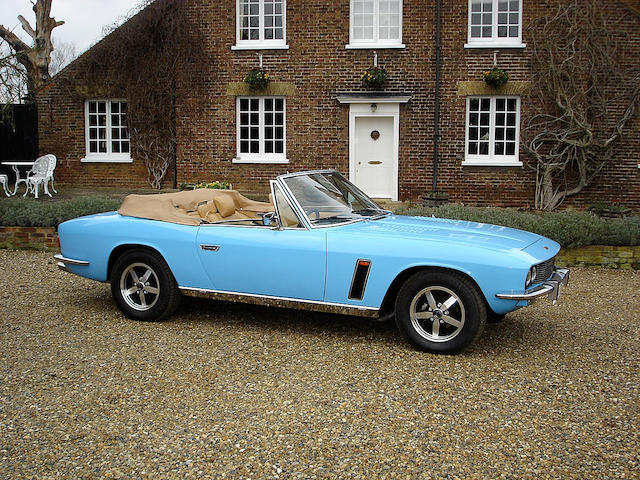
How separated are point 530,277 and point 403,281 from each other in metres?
1.00

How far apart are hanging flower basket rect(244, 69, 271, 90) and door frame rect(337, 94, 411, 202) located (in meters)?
1.80

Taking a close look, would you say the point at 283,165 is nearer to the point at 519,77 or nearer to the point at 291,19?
the point at 291,19

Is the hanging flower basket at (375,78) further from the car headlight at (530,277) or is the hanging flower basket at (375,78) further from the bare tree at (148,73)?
the car headlight at (530,277)

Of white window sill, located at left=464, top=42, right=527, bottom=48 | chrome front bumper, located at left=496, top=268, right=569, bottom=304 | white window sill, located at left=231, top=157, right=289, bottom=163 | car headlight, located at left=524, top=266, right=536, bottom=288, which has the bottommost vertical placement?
chrome front bumper, located at left=496, top=268, right=569, bottom=304

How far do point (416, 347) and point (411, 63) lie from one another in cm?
1178

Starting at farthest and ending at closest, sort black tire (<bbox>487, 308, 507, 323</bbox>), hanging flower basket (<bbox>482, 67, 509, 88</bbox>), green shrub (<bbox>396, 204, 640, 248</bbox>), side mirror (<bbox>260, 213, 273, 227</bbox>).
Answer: hanging flower basket (<bbox>482, 67, 509, 88</bbox>)
green shrub (<bbox>396, 204, 640, 248</bbox>)
black tire (<bbox>487, 308, 507, 323</bbox>)
side mirror (<bbox>260, 213, 273, 227</bbox>)

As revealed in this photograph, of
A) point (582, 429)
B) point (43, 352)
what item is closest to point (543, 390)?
point (582, 429)

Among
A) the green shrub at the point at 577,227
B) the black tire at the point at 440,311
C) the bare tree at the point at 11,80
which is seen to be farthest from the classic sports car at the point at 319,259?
the bare tree at the point at 11,80

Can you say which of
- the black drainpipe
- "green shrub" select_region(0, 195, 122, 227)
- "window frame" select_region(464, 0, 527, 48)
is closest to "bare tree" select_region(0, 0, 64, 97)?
"green shrub" select_region(0, 195, 122, 227)

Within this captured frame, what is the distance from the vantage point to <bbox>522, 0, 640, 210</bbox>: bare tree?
1537 cm

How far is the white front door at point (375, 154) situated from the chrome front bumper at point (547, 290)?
10.7 meters

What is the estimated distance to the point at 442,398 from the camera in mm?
4562

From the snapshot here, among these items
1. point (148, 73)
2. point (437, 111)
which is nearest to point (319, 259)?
point (437, 111)

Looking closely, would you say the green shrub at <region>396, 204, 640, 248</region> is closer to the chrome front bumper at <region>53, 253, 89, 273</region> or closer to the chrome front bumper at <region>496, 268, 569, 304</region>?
the chrome front bumper at <region>496, 268, 569, 304</region>
